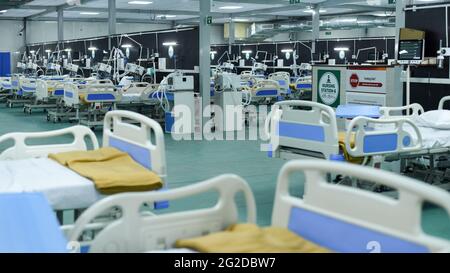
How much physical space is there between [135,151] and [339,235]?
5.83 feet

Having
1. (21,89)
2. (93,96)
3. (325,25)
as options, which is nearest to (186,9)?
(325,25)

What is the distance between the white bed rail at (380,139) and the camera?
4832 millimetres

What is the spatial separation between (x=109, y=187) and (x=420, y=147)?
3264 millimetres

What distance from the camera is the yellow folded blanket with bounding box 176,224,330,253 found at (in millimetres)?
1912

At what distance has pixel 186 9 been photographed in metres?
22.0

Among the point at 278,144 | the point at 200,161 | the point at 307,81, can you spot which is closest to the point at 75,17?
the point at 307,81

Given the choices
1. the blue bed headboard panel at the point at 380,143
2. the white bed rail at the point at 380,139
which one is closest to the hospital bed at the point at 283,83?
the white bed rail at the point at 380,139

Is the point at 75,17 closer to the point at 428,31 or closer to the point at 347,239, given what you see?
the point at 428,31

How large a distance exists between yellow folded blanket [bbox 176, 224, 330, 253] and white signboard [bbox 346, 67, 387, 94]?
5.16 meters

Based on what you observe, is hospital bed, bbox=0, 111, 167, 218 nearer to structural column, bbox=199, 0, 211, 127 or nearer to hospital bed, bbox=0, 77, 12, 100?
structural column, bbox=199, 0, 211, 127

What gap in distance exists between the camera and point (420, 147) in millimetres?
5203

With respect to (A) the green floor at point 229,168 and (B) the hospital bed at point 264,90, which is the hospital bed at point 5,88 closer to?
(A) the green floor at point 229,168

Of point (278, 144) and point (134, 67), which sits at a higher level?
point (134, 67)
